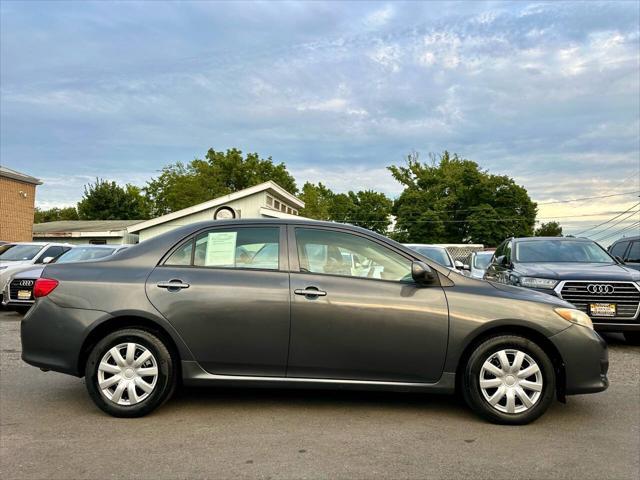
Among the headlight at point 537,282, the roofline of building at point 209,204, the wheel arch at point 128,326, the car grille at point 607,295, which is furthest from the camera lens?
the roofline of building at point 209,204

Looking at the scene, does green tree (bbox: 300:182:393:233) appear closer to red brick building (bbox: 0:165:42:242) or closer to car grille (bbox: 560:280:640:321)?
red brick building (bbox: 0:165:42:242)

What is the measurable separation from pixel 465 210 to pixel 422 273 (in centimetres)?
5493

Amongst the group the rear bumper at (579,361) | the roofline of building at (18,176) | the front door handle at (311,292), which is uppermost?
the roofline of building at (18,176)

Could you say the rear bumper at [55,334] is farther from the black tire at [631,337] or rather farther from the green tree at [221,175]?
the green tree at [221,175]

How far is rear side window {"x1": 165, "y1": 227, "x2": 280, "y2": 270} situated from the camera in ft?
14.7

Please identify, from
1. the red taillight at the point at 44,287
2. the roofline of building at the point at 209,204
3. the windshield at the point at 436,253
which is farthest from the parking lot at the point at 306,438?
the roofline of building at the point at 209,204

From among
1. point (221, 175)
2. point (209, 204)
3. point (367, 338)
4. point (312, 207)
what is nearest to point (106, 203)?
point (221, 175)

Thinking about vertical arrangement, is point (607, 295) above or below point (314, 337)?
above

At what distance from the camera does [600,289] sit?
7.29m

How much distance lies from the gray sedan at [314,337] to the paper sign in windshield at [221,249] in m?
0.18

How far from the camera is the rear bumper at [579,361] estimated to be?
4.23m

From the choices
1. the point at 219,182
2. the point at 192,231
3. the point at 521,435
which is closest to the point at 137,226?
the point at 192,231

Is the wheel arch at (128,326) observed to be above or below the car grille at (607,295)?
below

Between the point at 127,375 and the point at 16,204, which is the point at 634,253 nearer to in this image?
the point at 127,375
